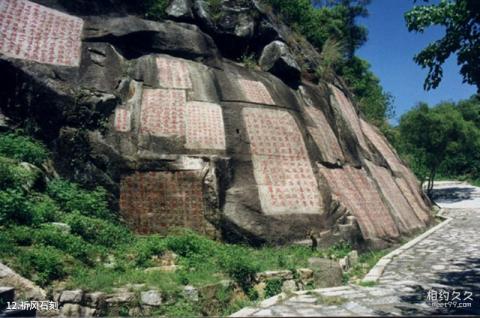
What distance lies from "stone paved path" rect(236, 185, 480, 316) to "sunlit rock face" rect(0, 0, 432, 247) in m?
1.63

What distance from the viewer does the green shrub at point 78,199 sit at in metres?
8.87

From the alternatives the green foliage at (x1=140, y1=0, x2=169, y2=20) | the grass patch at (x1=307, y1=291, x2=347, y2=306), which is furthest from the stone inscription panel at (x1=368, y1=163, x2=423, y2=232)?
the green foliage at (x1=140, y1=0, x2=169, y2=20)

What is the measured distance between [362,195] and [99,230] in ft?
25.9

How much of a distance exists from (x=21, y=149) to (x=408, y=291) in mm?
8329

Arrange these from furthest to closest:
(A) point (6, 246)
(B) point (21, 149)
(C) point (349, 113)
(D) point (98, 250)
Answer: (C) point (349, 113), (B) point (21, 149), (D) point (98, 250), (A) point (6, 246)

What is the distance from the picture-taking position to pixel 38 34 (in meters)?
11.3

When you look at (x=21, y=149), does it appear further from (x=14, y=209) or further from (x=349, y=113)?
(x=349, y=113)

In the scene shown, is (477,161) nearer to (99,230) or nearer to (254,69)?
(254,69)

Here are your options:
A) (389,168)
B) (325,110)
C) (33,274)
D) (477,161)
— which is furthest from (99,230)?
(477,161)

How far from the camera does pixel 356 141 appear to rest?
51.0ft

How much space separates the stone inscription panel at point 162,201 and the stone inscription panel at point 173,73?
309 cm

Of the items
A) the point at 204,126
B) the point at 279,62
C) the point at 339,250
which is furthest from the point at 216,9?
the point at 339,250

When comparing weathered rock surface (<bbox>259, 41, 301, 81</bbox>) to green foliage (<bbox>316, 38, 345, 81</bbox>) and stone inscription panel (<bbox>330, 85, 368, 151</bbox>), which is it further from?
stone inscription panel (<bbox>330, 85, 368, 151</bbox>)

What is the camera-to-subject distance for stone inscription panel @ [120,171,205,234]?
9.45 m
